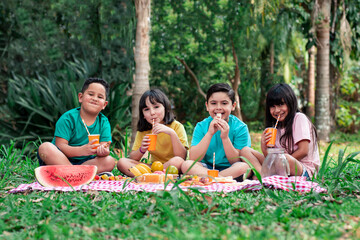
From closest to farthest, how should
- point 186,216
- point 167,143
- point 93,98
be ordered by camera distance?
1. point 186,216
2. point 93,98
3. point 167,143

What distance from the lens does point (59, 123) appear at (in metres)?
3.96

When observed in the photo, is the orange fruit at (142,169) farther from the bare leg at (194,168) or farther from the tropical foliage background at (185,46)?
the tropical foliage background at (185,46)

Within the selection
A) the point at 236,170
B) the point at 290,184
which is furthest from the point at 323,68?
the point at 290,184

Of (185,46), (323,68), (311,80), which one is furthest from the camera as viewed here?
(311,80)

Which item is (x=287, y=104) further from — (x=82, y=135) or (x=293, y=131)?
(x=82, y=135)

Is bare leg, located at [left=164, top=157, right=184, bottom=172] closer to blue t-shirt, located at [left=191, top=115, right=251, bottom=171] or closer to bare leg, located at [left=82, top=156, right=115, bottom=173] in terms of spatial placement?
blue t-shirt, located at [left=191, top=115, right=251, bottom=171]

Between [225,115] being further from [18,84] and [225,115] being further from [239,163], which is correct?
[18,84]

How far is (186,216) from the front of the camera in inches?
91.9

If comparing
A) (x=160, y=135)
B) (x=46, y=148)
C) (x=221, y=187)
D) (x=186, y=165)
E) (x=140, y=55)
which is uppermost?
(x=140, y=55)

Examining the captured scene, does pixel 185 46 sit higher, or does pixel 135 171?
pixel 185 46

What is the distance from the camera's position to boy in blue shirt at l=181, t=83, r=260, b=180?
3732 millimetres

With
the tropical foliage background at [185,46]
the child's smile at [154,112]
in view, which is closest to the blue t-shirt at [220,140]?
the child's smile at [154,112]

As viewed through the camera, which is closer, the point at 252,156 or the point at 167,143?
the point at 252,156

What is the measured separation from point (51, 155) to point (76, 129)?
0.38 meters
